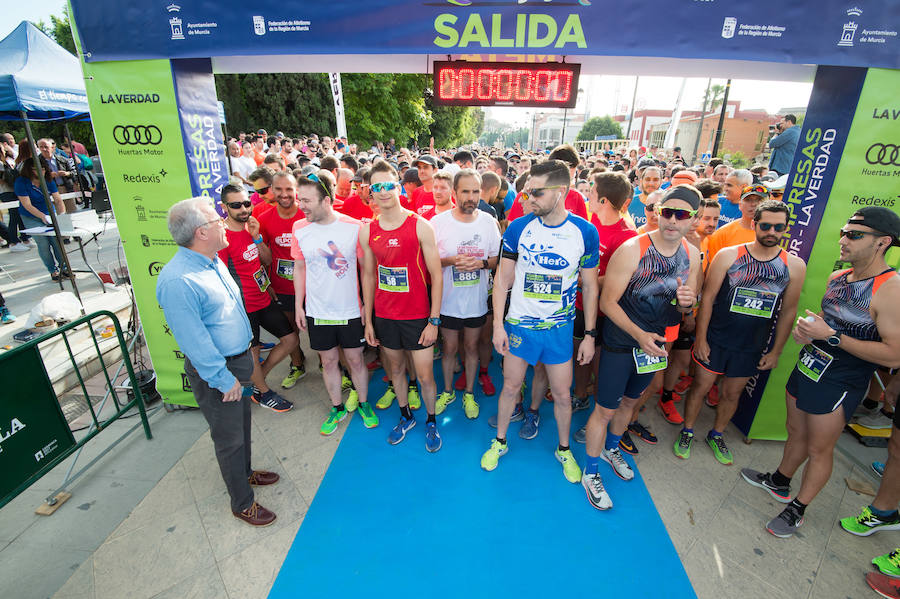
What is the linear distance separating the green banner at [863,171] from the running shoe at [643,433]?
1425mm

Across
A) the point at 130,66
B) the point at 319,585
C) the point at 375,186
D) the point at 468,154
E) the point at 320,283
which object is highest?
the point at 130,66

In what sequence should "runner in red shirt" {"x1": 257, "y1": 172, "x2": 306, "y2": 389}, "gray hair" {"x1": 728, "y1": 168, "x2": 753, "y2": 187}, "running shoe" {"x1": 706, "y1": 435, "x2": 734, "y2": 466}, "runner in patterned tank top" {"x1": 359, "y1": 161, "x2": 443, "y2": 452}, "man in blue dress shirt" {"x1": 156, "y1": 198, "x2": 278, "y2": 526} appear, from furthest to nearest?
"gray hair" {"x1": 728, "y1": 168, "x2": 753, "y2": 187} < "runner in red shirt" {"x1": 257, "y1": 172, "x2": 306, "y2": 389} < "running shoe" {"x1": 706, "y1": 435, "x2": 734, "y2": 466} < "runner in patterned tank top" {"x1": 359, "y1": 161, "x2": 443, "y2": 452} < "man in blue dress shirt" {"x1": 156, "y1": 198, "x2": 278, "y2": 526}

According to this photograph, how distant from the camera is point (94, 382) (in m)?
4.57

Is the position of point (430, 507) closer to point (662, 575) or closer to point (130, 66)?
point (662, 575)

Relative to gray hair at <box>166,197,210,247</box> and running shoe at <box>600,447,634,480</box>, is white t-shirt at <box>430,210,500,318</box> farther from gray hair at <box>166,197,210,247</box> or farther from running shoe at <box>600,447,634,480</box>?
gray hair at <box>166,197,210,247</box>

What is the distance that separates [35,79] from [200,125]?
373cm

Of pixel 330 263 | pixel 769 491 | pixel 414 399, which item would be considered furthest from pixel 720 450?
pixel 330 263

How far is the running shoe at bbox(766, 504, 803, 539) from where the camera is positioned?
113 inches

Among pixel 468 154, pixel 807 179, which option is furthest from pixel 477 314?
pixel 468 154

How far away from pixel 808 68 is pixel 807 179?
1.07 meters

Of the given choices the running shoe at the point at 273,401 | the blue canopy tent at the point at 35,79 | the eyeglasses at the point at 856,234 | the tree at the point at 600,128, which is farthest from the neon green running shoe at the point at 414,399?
the tree at the point at 600,128

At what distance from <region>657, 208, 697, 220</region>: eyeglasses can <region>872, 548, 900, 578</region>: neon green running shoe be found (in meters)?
2.57

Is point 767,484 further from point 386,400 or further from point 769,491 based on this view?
point 386,400

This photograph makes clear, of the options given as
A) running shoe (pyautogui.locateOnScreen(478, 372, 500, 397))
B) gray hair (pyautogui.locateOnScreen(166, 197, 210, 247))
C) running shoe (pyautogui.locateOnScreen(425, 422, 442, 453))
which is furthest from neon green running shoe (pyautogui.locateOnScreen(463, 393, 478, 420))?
gray hair (pyautogui.locateOnScreen(166, 197, 210, 247))
